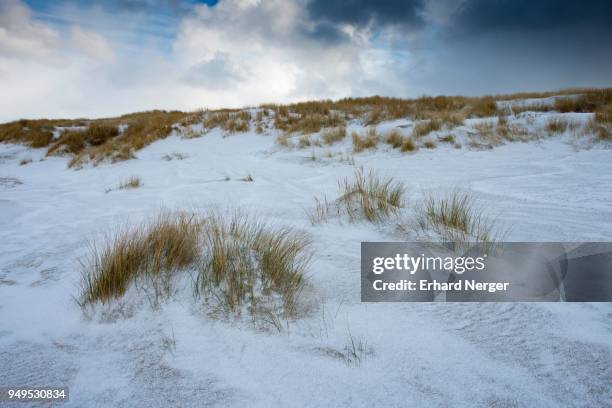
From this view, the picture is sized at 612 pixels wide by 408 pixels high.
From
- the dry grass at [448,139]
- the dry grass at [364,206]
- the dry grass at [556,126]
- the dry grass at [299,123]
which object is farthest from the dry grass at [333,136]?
the dry grass at [364,206]

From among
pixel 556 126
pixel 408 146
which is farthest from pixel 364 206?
pixel 556 126

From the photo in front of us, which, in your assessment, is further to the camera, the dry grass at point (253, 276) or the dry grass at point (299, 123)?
the dry grass at point (299, 123)

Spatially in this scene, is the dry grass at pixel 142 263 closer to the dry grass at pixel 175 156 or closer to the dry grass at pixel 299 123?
the dry grass at pixel 299 123

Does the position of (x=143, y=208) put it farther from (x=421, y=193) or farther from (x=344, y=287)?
(x=421, y=193)

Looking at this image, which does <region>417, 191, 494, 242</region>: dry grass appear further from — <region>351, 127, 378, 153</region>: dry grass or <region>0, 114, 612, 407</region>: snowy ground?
<region>351, 127, 378, 153</region>: dry grass

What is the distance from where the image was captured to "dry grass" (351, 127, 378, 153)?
6.94m

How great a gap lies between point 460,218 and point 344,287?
112 centimetres

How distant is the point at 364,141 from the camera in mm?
7133

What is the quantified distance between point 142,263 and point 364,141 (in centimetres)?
601

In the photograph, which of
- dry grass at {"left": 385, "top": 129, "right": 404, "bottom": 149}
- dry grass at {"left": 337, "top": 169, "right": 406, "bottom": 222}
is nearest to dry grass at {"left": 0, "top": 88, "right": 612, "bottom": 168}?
dry grass at {"left": 385, "top": 129, "right": 404, "bottom": 149}

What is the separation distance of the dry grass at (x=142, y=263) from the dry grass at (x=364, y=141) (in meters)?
5.38

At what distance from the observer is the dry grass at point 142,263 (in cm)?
160

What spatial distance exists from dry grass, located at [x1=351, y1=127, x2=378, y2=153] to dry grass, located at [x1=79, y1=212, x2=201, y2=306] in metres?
5.38

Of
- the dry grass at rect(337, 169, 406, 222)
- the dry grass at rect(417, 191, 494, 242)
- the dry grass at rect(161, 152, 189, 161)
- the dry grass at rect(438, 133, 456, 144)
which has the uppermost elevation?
the dry grass at rect(438, 133, 456, 144)
